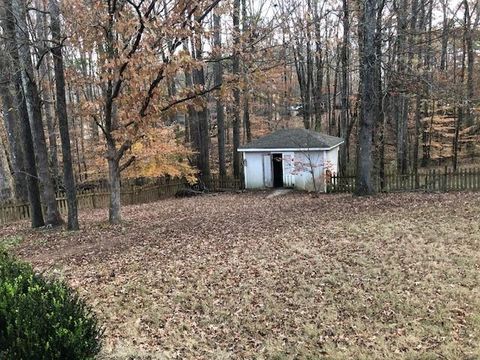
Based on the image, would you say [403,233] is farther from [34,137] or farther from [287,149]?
[287,149]

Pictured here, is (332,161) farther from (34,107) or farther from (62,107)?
(34,107)

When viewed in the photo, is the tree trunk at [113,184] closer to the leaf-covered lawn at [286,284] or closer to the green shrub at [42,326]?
the leaf-covered lawn at [286,284]

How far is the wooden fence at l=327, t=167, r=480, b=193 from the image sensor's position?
49.0ft

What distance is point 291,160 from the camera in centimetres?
2008

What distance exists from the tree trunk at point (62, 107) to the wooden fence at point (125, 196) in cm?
568

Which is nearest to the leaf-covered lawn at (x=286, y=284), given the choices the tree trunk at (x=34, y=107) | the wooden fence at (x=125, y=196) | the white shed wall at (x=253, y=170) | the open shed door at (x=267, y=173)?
the tree trunk at (x=34, y=107)

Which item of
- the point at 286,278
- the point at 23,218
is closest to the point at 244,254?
the point at 286,278

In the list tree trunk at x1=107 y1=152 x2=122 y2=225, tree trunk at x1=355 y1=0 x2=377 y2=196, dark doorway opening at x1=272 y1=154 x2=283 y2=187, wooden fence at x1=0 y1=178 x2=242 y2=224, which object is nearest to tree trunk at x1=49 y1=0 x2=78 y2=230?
tree trunk at x1=107 y1=152 x2=122 y2=225

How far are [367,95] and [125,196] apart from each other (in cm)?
1221

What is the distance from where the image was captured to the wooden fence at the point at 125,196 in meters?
15.5

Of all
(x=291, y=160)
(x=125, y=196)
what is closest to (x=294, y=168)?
(x=291, y=160)

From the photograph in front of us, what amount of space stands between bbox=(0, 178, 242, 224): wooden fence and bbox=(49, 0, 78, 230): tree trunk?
5.68 metres

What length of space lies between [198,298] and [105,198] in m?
13.5

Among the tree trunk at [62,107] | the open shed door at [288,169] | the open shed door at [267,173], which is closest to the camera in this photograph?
the tree trunk at [62,107]
